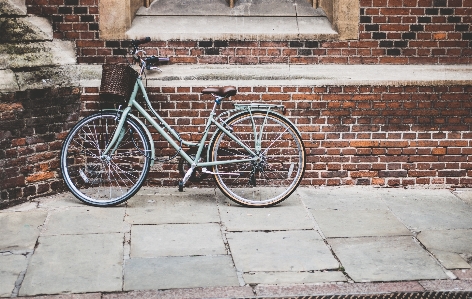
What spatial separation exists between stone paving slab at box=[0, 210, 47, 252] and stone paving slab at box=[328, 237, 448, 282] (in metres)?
2.42

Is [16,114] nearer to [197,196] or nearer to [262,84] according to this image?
[197,196]

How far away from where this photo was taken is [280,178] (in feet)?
20.8

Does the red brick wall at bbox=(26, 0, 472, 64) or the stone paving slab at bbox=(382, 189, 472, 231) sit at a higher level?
the red brick wall at bbox=(26, 0, 472, 64)

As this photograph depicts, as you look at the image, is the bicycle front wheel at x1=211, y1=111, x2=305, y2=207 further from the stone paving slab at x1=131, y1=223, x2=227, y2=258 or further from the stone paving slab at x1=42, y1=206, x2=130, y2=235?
the stone paving slab at x1=42, y1=206, x2=130, y2=235

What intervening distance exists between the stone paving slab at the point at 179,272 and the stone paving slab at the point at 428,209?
1843 mm

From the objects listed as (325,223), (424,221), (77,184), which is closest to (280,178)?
(325,223)

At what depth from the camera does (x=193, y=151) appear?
5797 mm

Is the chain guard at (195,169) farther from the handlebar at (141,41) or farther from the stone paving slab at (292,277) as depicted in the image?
the stone paving slab at (292,277)

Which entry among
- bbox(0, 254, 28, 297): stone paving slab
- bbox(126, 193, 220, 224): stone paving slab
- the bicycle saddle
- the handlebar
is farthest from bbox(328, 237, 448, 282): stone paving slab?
the handlebar

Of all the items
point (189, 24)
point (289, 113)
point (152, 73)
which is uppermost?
point (189, 24)

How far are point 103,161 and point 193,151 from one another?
2.81 ft

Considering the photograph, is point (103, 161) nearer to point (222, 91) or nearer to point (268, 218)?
point (222, 91)

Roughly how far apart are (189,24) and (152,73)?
2.02 ft

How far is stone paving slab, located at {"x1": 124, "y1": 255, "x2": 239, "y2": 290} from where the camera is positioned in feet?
13.7
